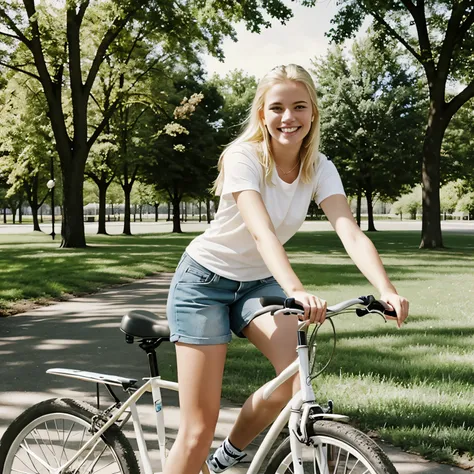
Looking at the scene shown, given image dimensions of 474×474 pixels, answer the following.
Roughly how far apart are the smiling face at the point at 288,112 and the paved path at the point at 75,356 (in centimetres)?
205

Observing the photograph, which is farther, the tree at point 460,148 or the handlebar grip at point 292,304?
the tree at point 460,148

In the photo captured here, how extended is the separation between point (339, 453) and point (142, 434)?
100 centimetres

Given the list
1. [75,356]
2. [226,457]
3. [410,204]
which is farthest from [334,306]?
[410,204]

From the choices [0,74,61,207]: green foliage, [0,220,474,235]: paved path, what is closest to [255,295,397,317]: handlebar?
[0,74,61,207]: green foliage

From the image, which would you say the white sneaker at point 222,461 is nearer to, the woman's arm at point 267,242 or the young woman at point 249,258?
the young woman at point 249,258

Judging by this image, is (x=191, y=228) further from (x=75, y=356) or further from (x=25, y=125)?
A: (x=75, y=356)

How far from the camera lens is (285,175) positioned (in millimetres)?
2648

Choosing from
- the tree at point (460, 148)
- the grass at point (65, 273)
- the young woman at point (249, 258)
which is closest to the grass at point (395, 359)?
the grass at point (65, 273)

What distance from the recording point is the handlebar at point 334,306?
2.03 metres

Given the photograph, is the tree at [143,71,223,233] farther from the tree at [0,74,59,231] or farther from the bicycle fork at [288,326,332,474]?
the bicycle fork at [288,326,332,474]

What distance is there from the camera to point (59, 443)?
2.98 metres

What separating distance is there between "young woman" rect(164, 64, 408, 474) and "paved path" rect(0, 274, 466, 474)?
1.36 m

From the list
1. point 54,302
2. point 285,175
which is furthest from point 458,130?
point 285,175

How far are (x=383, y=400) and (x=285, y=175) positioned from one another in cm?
296
